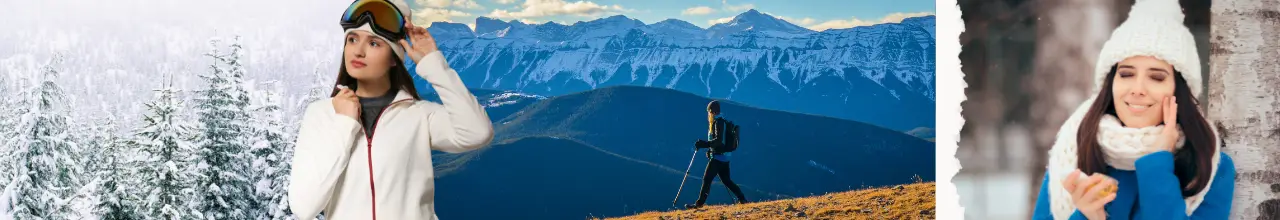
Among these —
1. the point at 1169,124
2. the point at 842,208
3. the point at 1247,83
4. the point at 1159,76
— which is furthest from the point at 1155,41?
the point at 842,208

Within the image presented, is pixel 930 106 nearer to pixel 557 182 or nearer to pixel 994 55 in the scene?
pixel 557 182

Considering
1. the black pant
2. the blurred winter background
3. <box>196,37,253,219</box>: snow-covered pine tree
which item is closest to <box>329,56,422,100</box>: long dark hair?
the blurred winter background

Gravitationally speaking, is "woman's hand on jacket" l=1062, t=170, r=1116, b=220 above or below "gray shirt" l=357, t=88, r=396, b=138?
below

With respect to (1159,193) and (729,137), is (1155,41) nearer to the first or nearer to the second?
(1159,193)

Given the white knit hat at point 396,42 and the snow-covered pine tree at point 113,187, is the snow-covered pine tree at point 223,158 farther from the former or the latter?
the white knit hat at point 396,42

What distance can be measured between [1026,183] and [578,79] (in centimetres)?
409

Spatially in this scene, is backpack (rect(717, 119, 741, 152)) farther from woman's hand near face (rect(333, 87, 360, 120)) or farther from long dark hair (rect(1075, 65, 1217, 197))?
woman's hand near face (rect(333, 87, 360, 120))

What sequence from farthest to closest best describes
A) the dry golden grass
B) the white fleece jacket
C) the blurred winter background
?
the dry golden grass, the blurred winter background, the white fleece jacket

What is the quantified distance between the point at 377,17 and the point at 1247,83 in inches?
A: 90.7

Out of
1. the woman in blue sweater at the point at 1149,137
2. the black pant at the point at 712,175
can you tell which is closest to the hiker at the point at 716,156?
the black pant at the point at 712,175

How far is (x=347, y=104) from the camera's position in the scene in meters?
2.30

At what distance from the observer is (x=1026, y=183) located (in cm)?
302

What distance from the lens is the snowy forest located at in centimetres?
705

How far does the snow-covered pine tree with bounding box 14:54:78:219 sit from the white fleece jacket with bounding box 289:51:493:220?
18.7 feet
